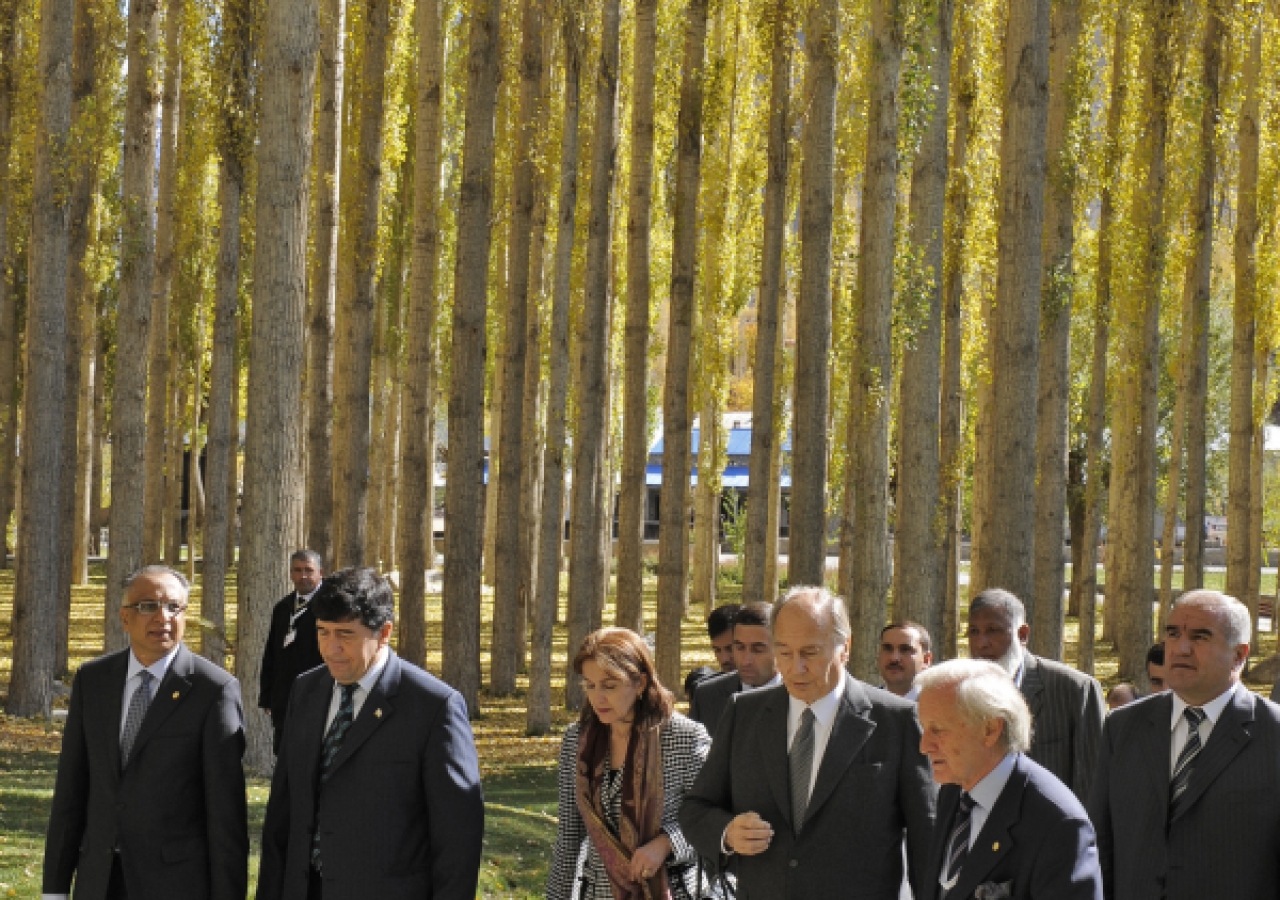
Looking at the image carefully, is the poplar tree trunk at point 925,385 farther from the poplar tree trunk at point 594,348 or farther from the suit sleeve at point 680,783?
the suit sleeve at point 680,783

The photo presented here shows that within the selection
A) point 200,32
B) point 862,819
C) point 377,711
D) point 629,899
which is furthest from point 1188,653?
point 200,32

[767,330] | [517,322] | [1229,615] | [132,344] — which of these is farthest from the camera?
[767,330]

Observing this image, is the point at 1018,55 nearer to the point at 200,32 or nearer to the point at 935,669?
the point at 200,32

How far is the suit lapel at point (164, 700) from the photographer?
518cm

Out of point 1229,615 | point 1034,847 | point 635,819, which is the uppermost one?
point 1229,615

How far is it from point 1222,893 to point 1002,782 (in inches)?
55.5

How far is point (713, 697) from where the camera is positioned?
6.55 m

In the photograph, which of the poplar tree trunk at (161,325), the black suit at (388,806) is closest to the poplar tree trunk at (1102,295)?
the poplar tree trunk at (161,325)

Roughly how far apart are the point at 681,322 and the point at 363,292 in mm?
3422

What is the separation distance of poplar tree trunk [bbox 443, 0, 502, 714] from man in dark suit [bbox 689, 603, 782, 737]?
9.00m

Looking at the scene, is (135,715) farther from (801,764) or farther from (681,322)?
(681,322)

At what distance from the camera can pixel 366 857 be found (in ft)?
15.4

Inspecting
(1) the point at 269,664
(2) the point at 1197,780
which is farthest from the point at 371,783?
(1) the point at 269,664

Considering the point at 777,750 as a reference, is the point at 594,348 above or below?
above
